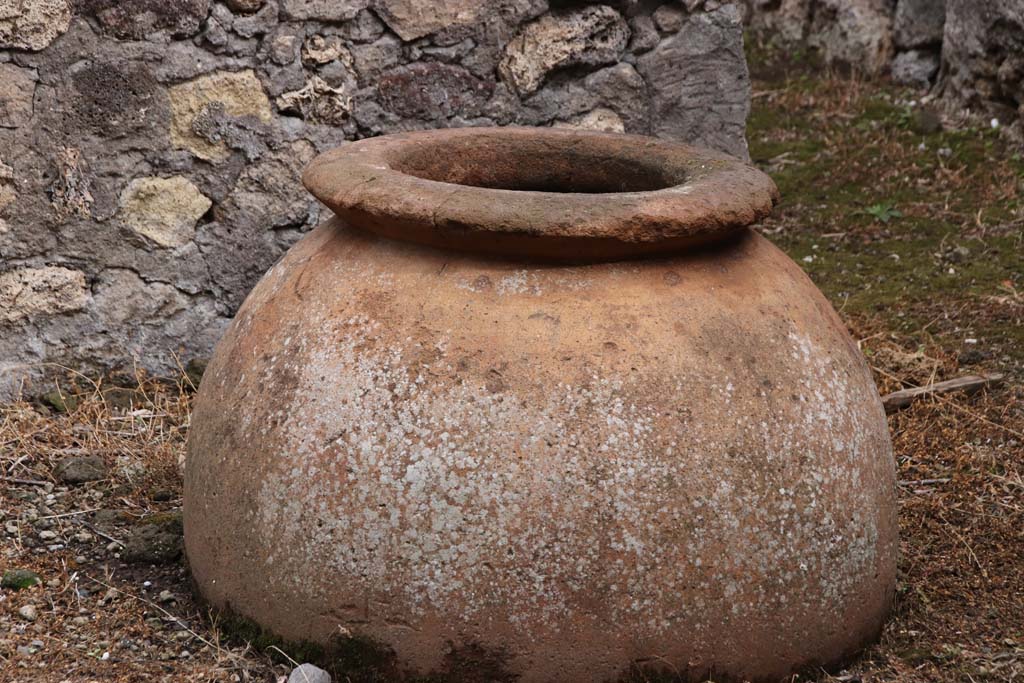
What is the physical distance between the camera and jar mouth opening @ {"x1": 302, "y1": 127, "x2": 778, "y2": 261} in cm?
218

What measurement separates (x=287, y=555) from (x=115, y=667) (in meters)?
0.45

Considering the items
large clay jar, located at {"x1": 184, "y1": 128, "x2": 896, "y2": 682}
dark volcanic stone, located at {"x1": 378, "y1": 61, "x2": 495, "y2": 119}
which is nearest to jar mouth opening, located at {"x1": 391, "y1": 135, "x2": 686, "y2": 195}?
large clay jar, located at {"x1": 184, "y1": 128, "x2": 896, "y2": 682}

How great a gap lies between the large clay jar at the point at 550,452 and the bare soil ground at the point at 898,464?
155mm

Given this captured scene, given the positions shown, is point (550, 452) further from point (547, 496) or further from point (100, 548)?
point (100, 548)

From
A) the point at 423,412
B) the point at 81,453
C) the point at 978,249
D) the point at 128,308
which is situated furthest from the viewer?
the point at 978,249

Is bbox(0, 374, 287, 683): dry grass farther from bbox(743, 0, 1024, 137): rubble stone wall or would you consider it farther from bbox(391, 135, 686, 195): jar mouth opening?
bbox(743, 0, 1024, 137): rubble stone wall

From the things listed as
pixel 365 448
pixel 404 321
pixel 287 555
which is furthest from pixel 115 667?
pixel 404 321

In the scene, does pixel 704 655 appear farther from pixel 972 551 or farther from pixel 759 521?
pixel 972 551

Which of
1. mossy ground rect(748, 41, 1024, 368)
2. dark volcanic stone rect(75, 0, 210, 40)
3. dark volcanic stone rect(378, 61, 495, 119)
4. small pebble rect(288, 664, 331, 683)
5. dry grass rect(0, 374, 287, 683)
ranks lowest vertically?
dry grass rect(0, 374, 287, 683)

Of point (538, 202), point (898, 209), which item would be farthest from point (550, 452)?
point (898, 209)

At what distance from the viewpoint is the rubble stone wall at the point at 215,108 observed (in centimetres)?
348

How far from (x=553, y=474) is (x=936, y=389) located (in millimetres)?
2156

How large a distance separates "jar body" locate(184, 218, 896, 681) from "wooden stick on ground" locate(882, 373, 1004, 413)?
4.87 ft

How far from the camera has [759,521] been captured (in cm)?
216
